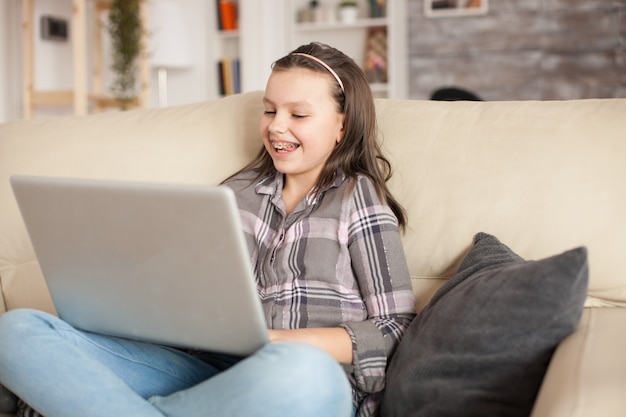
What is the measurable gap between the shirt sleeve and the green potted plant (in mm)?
3216

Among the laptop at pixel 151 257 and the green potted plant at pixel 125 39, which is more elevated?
the green potted plant at pixel 125 39

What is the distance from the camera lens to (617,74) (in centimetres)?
422

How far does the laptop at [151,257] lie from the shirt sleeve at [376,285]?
0.28m

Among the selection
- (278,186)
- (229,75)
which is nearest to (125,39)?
(229,75)

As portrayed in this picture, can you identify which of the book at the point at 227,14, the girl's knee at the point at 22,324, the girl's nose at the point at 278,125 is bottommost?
the girl's knee at the point at 22,324

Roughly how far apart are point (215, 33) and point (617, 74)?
2.46m

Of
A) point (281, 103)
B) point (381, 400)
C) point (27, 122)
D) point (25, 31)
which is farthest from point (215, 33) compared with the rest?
point (381, 400)

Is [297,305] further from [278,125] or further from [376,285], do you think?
[278,125]

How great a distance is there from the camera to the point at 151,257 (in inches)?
40.0

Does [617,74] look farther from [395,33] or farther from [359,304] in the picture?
[359,304]

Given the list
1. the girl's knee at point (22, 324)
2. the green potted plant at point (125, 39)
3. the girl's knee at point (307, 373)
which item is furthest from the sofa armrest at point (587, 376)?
the green potted plant at point (125, 39)

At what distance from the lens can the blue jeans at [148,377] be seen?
3.30 feet

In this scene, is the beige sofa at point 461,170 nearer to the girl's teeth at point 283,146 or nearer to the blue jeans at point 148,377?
the girl's teeth at point 283,146

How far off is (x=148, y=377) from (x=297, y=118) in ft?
1.89
